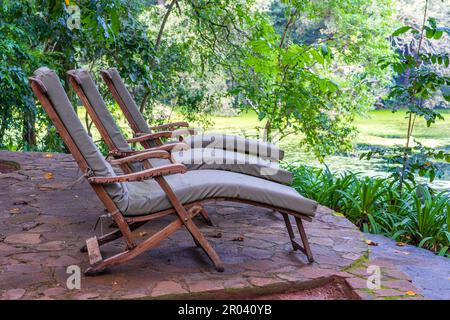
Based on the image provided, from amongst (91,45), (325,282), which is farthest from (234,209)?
(91,45)

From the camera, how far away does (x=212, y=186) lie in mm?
2943

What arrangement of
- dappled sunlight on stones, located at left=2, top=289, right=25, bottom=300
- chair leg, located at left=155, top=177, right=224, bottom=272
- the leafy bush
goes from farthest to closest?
1. the leafy bush
2. chair leg, located at left=155, top=177, right=224, bottom=272
3. dappled sunlight on stones, located at left=2, top=289, right=25, bottom=300

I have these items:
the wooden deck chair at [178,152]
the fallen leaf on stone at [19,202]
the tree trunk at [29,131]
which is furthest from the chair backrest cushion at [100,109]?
the tree trunk at [29,131]

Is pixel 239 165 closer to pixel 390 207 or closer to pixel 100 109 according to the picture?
pixel 100 109

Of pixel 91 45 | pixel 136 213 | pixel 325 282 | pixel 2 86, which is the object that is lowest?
pixel 325 282

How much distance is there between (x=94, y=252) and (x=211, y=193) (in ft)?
2.32

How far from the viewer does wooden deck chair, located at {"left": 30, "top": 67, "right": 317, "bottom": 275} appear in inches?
111

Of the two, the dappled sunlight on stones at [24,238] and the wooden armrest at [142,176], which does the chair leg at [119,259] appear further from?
the dappled sunlight on stones at [24,238]

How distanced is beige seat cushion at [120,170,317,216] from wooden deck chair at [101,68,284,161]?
91cm

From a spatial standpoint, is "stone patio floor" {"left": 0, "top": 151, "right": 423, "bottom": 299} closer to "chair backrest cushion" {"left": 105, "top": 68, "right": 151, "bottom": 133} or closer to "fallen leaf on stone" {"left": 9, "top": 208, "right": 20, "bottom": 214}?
"fallen leaf on stone" {"left": 9, "top": 208, "right": 20, "bottom": 214}

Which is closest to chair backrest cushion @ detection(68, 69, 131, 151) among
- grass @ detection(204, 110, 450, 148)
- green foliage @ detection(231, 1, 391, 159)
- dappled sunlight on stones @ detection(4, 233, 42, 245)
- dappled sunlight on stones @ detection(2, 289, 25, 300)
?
dappled sunlight on stones @ detection(4, 233, 42, 245)

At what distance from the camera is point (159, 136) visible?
395cm
